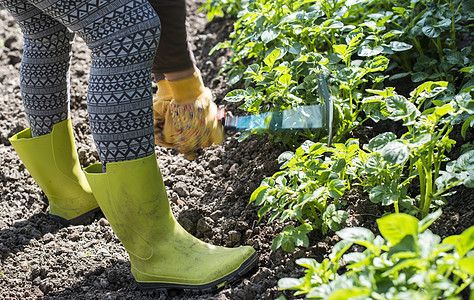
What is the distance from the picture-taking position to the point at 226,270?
165cm

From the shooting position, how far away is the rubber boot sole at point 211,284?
5.42ft

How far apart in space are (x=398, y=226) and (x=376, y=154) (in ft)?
1.78

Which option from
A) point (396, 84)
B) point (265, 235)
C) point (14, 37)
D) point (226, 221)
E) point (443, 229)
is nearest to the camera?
point (443, 229)

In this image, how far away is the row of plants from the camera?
1.06 m

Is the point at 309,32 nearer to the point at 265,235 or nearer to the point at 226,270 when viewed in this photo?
the point at 265,235

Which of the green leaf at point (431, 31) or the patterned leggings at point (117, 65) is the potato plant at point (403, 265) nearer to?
the patterned leggings at point (117, 65)

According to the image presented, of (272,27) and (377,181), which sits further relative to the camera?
(272,27)

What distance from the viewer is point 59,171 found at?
2.09m

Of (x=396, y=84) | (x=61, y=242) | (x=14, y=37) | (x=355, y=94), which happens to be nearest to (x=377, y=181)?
(x=355, y=94)

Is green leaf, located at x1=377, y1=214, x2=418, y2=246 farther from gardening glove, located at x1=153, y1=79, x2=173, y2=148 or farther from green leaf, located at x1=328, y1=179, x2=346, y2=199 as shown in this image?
gardening glove, located at x1=153, y1=79, x2=173, y2=148

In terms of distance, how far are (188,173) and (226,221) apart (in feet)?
1.68

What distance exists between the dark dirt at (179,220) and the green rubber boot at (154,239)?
55 mm

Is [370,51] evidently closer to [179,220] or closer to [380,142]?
[380,142]

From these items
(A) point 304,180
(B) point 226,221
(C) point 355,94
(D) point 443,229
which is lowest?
(B) point 226,221
